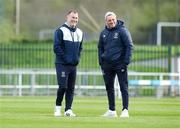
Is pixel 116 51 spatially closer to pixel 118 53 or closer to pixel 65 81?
pixel 118 53

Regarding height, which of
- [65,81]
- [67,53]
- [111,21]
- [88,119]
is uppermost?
[111,21]

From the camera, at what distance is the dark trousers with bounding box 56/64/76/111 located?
57.8ft

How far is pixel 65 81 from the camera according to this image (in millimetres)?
17625

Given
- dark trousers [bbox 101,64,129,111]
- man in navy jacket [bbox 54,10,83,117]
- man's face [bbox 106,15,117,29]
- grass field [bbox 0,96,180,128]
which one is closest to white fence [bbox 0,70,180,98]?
grass field [bbox 0,96,180,128]

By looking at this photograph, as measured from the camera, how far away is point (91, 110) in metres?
20.1

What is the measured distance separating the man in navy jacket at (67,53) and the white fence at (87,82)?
12.0m

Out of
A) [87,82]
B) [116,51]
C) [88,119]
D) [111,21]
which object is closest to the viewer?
[88,119]

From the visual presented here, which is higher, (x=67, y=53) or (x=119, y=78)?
(x=67, y=53)

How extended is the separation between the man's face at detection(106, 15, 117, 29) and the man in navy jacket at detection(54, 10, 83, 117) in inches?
25.1

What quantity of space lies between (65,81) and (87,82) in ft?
52.2

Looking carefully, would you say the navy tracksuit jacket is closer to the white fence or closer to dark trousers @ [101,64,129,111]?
dark trousers @ [101,64,129,111]

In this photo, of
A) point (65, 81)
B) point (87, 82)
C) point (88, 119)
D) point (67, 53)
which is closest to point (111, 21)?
point (67, 53)

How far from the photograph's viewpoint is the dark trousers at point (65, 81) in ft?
57.8

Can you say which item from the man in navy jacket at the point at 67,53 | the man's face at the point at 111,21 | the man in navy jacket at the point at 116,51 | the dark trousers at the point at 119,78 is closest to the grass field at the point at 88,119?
the dark trousers at the point at 119,78
